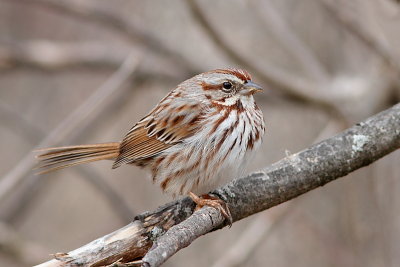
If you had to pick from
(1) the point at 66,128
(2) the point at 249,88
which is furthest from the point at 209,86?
(1) the point at 66,128

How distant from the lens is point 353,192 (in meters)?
5.26

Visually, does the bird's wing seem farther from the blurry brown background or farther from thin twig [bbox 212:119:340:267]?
thin twig [bbox 212:119:340:267]

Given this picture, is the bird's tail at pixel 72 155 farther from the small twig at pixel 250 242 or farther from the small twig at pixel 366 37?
the small twig at pixel 366 37

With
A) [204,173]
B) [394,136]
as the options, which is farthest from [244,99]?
[394,136]

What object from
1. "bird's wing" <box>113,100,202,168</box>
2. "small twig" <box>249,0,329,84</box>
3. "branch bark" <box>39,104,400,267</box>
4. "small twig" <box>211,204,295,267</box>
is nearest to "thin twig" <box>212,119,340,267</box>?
"small twig" <box>211,204,295,267</box>

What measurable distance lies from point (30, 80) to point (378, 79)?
4299mm

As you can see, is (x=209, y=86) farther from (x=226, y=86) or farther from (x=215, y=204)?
(x=215, y=204)

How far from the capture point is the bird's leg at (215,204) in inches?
131

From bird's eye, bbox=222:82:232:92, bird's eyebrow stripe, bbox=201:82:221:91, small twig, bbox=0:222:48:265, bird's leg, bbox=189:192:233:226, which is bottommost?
bird's leg, bbox=189:192:233:226

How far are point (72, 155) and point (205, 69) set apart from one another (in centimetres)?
140

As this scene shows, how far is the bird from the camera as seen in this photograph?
3648mm

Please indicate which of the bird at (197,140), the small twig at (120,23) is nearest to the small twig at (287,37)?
the small twig at (120,23)

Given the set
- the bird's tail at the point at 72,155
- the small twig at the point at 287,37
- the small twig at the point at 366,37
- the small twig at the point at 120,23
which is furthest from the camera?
the small twig at the point at 120,23

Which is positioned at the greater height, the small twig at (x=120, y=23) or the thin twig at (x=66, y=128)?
the small twig at (x=120, y=23)
